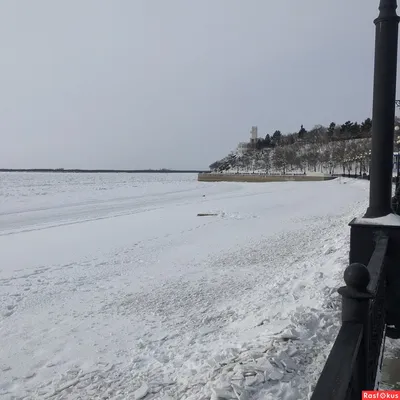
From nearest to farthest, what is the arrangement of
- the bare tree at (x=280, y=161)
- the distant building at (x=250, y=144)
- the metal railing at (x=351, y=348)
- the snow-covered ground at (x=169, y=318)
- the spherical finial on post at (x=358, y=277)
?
the metal railing at (x=351, y=348), the spherical finial on post at (x=358, y=277), the snow-covered ground at (x=169, y=318), the bare tree at (x=280, y=161), the distant building at (x=250, y=144)

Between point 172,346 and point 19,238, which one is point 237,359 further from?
point 19,238

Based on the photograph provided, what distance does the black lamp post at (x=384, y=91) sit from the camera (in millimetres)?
4223

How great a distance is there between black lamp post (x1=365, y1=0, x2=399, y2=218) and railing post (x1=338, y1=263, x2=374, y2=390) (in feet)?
7.95

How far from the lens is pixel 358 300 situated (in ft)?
7.52

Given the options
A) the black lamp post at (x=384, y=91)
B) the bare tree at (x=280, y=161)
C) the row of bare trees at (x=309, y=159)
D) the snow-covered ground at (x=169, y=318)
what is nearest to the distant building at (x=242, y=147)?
the row of bare trees at (x=309, y=159)

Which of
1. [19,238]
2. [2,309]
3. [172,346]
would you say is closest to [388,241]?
[172,346]

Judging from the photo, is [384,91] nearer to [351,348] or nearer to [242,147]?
[351,348]

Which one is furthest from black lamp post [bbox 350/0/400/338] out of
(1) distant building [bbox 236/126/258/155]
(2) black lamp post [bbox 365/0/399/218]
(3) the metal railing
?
(1) distant building [bbox 236/126/258/155]

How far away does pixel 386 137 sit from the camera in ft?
14.1

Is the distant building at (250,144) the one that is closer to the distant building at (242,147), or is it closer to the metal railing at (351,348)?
the distant building at (242,147)

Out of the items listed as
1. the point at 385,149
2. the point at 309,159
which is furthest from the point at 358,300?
the point at 309,159

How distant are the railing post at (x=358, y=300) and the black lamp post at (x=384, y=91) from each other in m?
2.42

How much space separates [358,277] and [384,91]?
274 centimetres

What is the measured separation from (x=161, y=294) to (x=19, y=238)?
875cm
